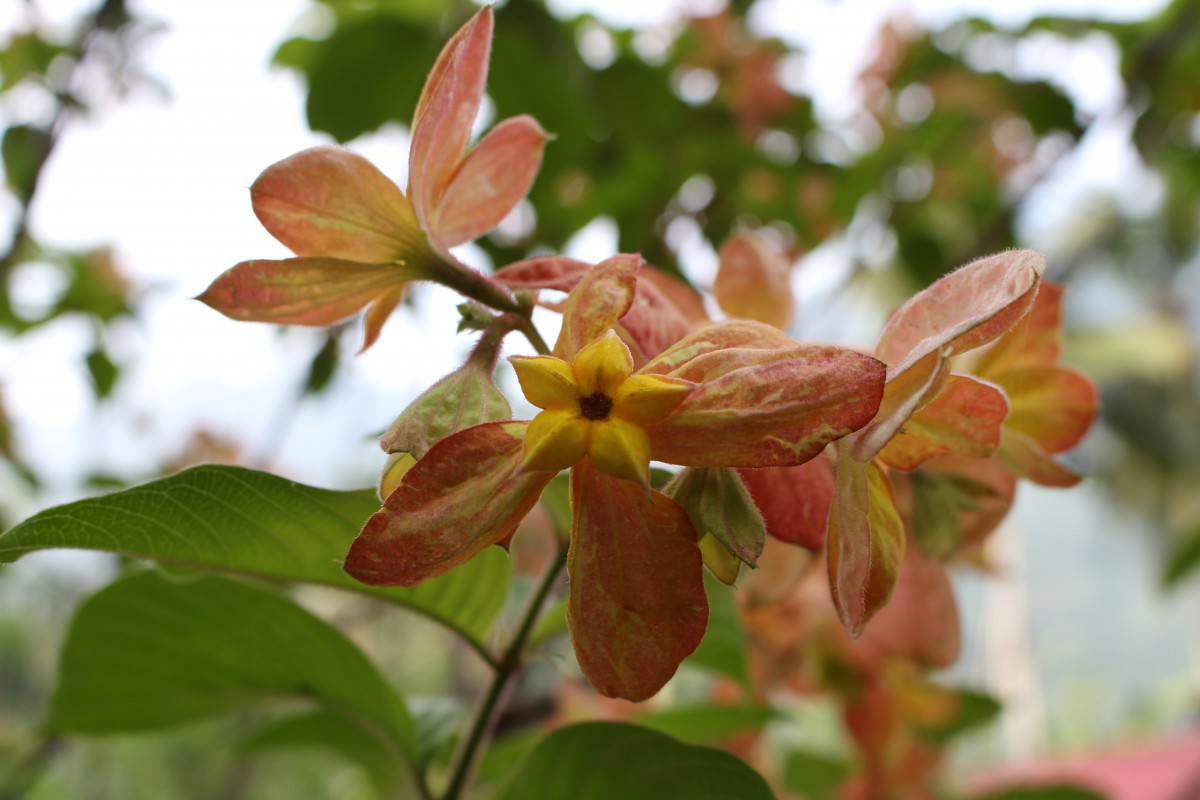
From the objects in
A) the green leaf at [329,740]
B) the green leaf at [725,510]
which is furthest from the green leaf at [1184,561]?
the green leaf at [725,510]

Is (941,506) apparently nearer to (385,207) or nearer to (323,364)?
(385,207)

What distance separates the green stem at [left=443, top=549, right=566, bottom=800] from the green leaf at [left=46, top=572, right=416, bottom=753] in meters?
0.09

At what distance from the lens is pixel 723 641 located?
0.65 m

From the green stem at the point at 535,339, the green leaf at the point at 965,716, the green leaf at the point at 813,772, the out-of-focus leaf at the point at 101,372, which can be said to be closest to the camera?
the green stem at the point at 535,339

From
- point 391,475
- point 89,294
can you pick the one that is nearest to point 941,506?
point 391,475

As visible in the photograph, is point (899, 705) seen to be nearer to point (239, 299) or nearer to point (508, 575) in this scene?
point (508, 575)

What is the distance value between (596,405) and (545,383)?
0.02m

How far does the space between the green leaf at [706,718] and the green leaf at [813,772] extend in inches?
19.1

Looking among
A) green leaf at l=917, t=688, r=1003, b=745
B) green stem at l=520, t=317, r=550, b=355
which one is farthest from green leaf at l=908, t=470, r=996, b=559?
green leaf at l=917, t=688, r=1003, b=745

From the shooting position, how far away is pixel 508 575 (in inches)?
19.8

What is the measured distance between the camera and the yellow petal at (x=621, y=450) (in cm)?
31

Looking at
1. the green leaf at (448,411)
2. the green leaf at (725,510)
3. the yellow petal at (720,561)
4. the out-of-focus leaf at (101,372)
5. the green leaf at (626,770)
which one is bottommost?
the out-of-focus leaf at (101,372)

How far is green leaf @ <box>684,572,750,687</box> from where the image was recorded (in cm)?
62

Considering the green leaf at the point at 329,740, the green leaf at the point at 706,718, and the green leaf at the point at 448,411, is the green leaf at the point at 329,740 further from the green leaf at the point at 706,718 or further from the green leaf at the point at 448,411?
the green leaf at the point at 448,411
